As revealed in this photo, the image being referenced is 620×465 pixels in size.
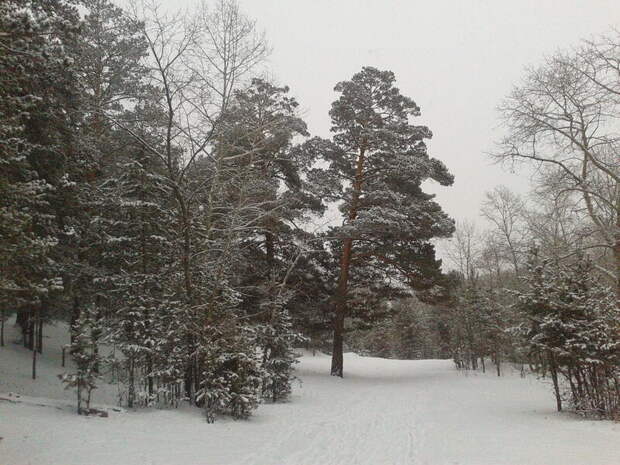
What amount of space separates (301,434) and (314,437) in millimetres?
352

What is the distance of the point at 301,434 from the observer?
9039 mm

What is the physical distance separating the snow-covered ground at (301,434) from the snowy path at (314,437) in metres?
0.02

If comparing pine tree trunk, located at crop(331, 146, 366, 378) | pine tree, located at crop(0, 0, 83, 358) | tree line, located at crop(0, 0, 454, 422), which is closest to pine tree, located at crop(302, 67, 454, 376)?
pine tree trunk, located at crop(331, 146, 366, 378)

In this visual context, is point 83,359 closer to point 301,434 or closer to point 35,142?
point 301,434

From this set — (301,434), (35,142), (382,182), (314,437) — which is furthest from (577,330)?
(35,142)

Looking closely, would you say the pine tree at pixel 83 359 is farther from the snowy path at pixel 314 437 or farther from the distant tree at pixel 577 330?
the distant tree at pixel 577 330

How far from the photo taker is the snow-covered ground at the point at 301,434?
21.7 feet

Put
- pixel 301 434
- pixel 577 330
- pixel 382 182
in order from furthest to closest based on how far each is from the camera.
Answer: pixel 382 182 < pixel 577 330 < pixel 301 434

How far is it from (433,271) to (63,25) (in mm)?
17234

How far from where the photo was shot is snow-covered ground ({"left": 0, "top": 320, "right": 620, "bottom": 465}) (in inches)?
260

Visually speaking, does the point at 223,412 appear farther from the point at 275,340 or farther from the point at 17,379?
the point at 17,379

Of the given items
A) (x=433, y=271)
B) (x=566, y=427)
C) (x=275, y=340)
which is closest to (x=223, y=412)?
(x=275, y=340)

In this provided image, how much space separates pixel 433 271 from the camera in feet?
65.4

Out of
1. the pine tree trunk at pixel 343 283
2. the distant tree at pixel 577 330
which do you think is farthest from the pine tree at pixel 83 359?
the pine tree trunk at pixel 343 283
